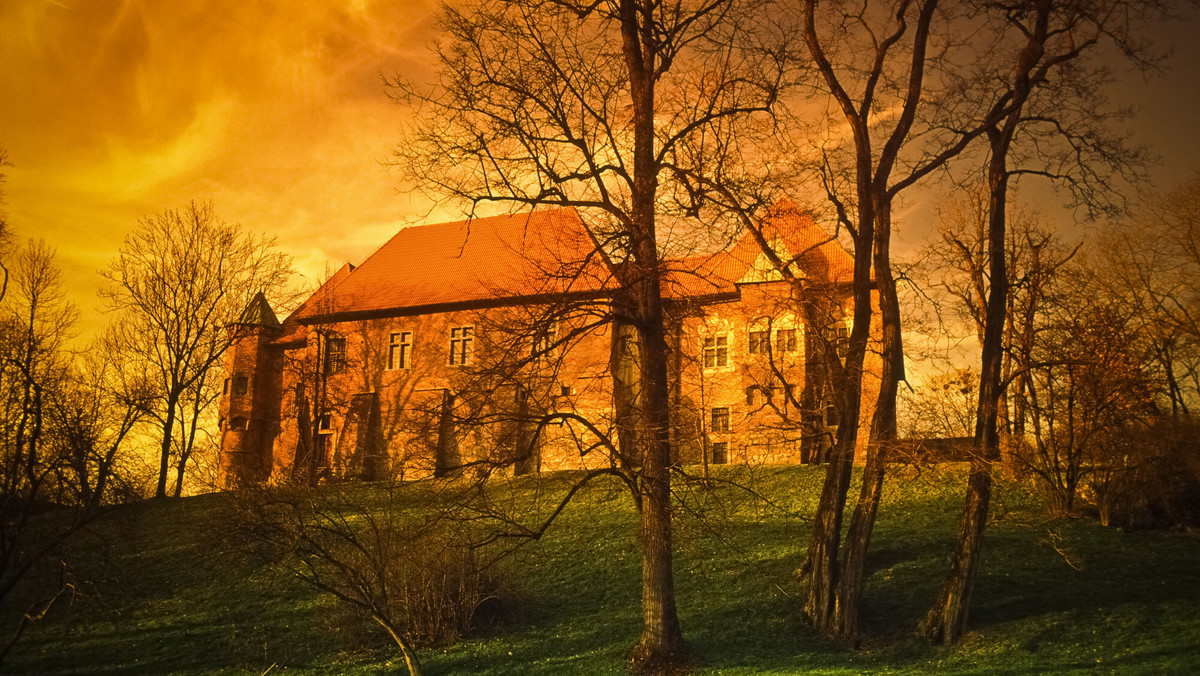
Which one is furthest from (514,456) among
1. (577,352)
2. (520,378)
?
(577,352)

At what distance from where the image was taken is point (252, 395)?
3991 centimetres

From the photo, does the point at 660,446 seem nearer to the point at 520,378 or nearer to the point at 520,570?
the point at 520,378

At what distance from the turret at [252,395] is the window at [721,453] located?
62.4 feet

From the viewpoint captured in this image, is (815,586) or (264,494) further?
(815,586)

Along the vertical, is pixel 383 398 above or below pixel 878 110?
below

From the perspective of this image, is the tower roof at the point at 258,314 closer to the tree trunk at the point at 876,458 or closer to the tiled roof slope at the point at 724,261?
the tiled roof slope at the point at 724,261

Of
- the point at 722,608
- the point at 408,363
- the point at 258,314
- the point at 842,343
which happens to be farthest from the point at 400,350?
the point at 722,608

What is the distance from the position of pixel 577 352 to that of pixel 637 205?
21984 mm

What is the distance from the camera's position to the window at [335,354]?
3762 centimetres

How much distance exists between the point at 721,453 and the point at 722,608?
57.0 ft

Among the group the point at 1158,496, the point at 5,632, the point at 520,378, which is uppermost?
the point at 520,378

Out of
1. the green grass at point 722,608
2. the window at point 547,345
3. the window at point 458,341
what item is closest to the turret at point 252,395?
the window at point 458,341

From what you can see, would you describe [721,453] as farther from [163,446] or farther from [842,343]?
[163,446]

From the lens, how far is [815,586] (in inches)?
629
